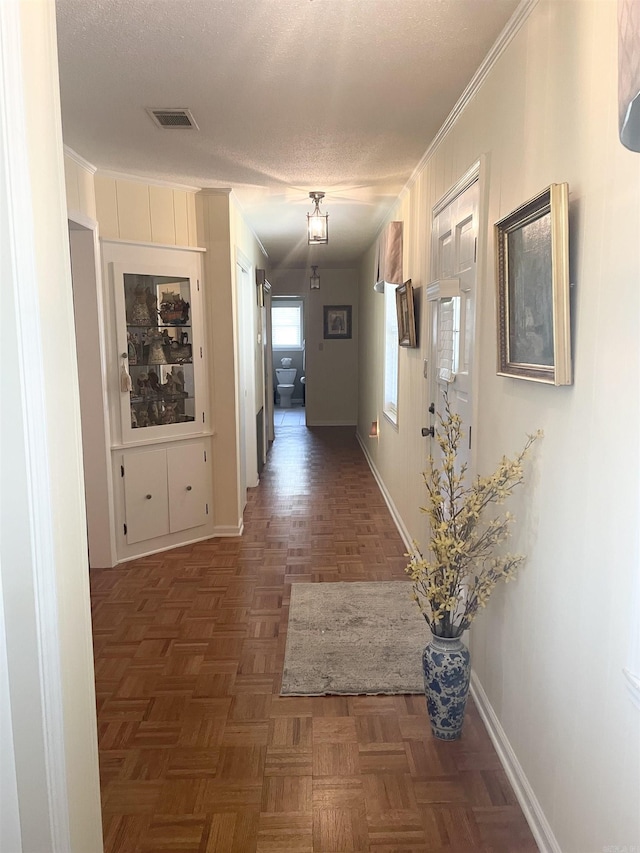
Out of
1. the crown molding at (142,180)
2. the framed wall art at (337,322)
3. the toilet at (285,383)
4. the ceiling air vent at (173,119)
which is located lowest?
the toilet at (285,383)

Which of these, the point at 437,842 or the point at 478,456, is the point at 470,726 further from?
the point at 478,456

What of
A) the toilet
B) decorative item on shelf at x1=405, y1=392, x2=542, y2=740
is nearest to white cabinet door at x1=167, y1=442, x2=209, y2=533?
decorative item on shelf at x1=405, y1=392, x2=542, y2=740

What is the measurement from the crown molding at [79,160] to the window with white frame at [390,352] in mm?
2325

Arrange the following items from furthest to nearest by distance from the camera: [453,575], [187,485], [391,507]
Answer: [391,507] → [187,485] → [453,575]

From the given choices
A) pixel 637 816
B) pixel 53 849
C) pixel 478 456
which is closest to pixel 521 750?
pixel 637 816

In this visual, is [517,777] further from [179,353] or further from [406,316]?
[179,353]

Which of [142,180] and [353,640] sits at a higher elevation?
[142,180]

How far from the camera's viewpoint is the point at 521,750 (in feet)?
5.80

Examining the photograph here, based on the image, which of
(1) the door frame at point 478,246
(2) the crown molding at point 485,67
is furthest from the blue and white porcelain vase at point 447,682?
(2) the crown molding at point 485,67

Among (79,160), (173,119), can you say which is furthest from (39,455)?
(79,160)

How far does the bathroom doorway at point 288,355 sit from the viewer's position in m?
10.9

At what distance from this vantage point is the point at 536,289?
1552 millimetres

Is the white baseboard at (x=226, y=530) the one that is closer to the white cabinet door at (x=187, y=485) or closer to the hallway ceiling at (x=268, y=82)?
the white cabinet door at (x=187, y=485)

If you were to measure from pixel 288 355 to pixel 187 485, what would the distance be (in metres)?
7.29
